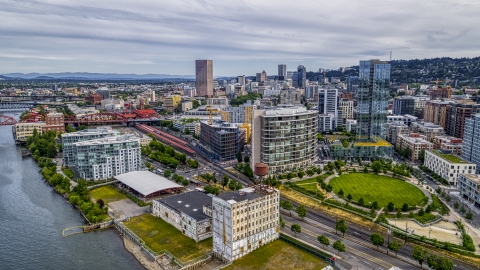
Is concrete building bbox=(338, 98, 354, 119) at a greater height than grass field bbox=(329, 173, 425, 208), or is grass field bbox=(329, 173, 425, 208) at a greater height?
concrete building bbox=(338, 98, 354, 119)

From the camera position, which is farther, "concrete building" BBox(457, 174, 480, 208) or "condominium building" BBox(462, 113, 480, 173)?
"condominium building" BBox(462, 113, 480, 173)

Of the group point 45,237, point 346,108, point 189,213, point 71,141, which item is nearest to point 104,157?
point 71,141

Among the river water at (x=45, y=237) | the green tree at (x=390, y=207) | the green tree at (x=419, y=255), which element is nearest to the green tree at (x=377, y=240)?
the green tree at (x=419, y=255)

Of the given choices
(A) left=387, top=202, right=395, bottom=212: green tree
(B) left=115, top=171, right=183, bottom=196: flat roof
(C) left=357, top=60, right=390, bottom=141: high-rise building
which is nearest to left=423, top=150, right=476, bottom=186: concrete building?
(C) left=357, top=60, right=390, bottom=141: high-rise building

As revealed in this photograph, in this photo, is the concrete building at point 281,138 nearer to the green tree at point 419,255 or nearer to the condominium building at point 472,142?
the condominium building at point 472,142

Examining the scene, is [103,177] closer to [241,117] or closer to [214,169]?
[214,169]

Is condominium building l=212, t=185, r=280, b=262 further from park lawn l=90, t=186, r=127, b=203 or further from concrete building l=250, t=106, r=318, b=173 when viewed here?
concrete building l=250, t=106, r=318, b=173
